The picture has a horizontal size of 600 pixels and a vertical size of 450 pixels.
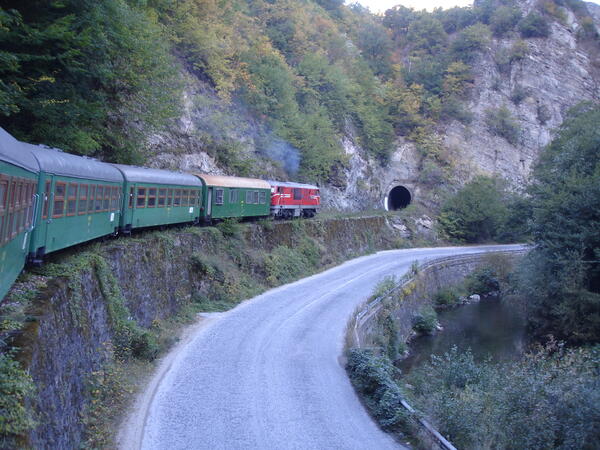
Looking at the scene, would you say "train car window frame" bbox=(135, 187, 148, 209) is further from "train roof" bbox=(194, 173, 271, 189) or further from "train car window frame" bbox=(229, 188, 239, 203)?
"train car window frame" bbox=(229, 188, 239, 203)

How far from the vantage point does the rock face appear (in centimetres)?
4736

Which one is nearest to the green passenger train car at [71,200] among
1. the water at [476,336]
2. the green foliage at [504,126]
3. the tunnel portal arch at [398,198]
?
the water at [476,336]

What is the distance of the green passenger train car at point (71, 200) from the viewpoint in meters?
10.2

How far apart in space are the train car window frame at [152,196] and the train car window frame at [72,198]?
5.29 meters

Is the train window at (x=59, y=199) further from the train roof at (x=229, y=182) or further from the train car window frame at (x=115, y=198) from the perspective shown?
the train roof at (x=229, y=182)

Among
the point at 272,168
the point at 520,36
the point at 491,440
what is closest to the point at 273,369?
the point at 491,440

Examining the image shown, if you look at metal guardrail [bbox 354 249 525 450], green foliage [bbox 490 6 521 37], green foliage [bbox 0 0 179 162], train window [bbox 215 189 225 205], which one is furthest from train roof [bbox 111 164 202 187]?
green foliage [bbox 490 6 521 37]

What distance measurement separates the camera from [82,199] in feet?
40.8

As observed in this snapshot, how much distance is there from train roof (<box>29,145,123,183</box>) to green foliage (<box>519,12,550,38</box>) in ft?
225

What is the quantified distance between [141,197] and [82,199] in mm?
4455

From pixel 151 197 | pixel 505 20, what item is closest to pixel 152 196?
pixel 151 197

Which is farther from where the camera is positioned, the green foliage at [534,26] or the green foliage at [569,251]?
the green foliage at [534,26]

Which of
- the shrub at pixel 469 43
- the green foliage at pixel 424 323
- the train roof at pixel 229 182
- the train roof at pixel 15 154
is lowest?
the green foliage at pixel 424 323

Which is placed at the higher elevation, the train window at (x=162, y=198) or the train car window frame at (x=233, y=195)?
the train car window frame at (x=233, y=195)
